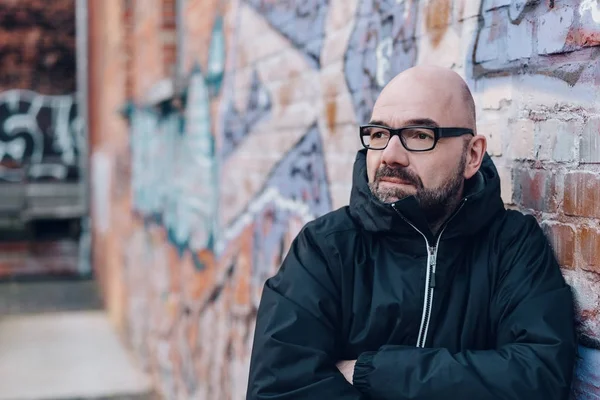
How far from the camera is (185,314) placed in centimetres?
557

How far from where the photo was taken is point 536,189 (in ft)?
6.30

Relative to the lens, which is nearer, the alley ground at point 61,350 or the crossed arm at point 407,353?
the crossed arm at point 407,353

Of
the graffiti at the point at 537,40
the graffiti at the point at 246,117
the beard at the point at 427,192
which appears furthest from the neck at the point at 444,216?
the graffiti at the point at 246,117

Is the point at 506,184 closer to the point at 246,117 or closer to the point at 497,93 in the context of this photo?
the point at 497,93

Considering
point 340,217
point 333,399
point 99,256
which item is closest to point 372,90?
point 340,217

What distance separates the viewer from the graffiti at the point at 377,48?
2.48 m

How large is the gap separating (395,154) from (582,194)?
1.30 feet

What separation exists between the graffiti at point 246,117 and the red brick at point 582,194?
6.96 feet

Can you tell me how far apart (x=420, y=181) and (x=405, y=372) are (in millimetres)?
401

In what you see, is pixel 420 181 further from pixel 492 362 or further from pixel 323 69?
pixel 323 69

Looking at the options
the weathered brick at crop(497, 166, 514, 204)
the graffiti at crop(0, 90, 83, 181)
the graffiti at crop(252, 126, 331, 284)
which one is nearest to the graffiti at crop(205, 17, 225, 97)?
the graffiti at crop(252, 126, 331, 284)

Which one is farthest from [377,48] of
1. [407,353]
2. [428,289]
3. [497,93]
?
[407,353]

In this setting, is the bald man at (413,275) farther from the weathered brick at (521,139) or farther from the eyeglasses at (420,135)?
the weathered brick at (521,139)

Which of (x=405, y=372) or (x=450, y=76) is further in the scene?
(x=450, y=76)
